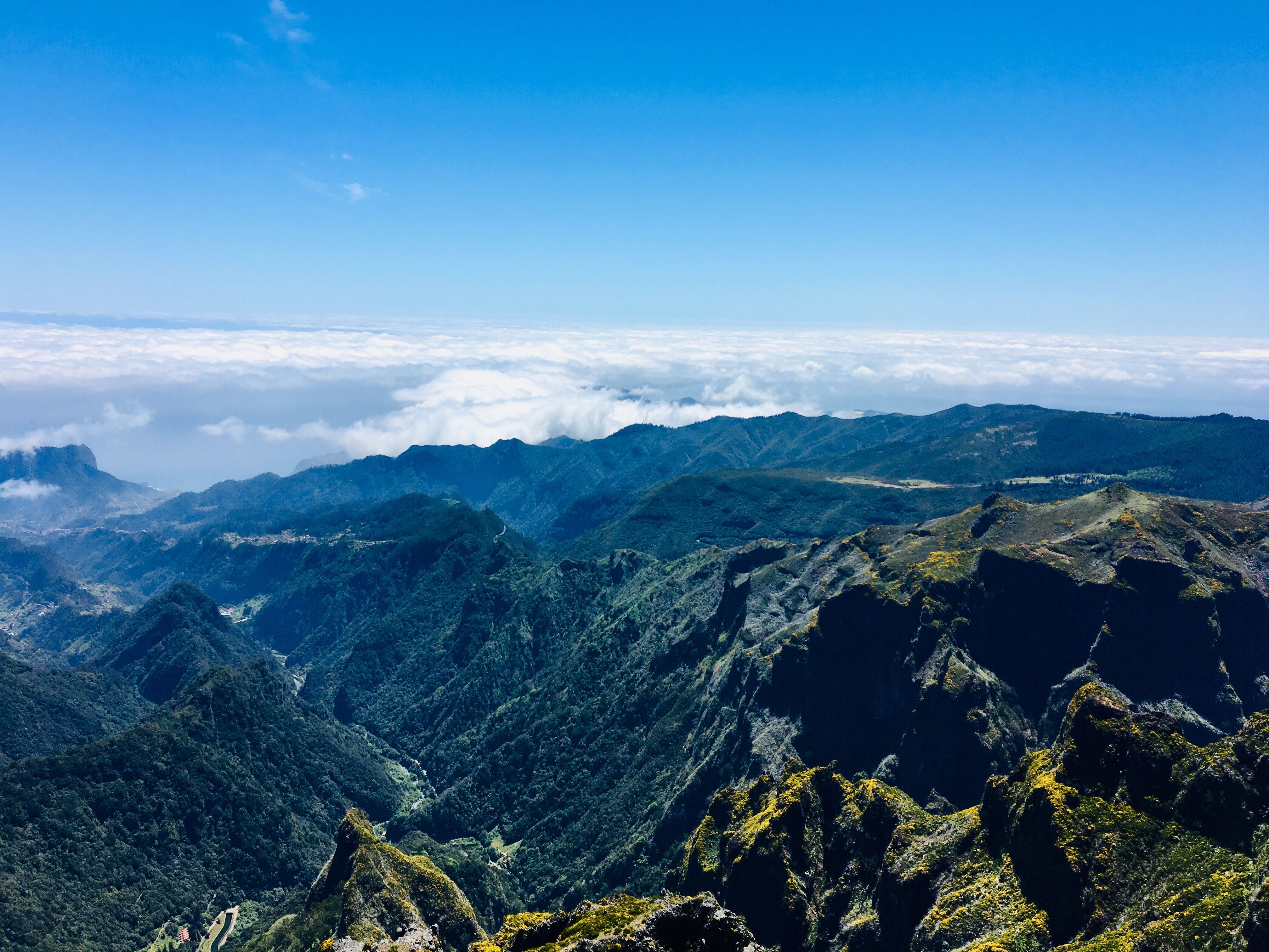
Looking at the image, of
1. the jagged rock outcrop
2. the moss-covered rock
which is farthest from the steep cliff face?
the moss-covered rock

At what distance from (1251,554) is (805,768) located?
15776 cm

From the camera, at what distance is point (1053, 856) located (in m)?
84.8

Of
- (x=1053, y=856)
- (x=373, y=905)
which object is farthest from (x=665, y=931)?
(x=373, y=905)

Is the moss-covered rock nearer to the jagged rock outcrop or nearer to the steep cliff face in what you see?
the steep cliff face

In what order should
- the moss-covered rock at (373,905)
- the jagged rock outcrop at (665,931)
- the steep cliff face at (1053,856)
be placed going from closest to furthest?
the jagged rock outcrop at (665,931)
the steep cliff face at (1053,856)
the moss-covered rock at (373,905)

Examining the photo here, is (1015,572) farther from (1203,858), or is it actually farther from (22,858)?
(22,858)

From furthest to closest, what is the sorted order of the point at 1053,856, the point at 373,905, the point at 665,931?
the point at 373,905 → the point at 1053,856 → the point at 665,931

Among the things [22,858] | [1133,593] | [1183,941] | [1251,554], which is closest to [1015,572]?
[1133,593]

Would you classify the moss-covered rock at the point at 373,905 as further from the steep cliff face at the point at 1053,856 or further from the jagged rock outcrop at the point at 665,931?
the jagged rock outcrop at the point at 665,931

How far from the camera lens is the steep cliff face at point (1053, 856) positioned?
73.2m

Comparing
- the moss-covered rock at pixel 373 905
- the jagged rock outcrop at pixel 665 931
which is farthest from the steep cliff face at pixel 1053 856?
the moss-covered rock at pixel 373 905

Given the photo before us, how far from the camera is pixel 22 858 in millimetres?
193000

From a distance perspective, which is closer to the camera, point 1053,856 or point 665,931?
A: point 665,931

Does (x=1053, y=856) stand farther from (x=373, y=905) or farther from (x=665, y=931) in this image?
(x=373, y=905)
